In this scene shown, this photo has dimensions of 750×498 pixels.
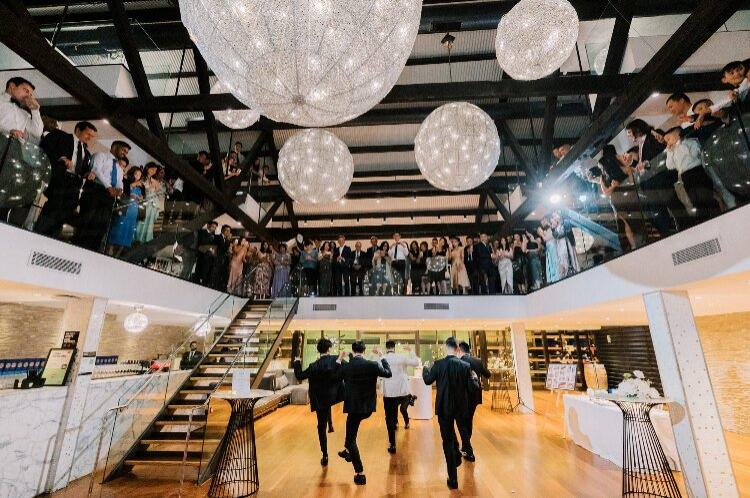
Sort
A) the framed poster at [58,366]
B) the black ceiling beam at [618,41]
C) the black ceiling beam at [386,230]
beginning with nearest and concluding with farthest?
1. the framed poster at [58,366]
2. the black ceiling beam at [618,41]
3. the black ceiling beam at [386,230]

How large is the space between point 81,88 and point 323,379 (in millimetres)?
5557

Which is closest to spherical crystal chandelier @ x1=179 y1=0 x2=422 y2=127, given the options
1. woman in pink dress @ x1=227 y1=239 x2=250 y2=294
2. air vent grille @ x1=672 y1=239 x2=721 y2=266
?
air vent grille @ x1=672 y1=239 x2=721 y2=266

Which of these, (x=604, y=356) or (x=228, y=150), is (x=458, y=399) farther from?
(x=604, y=356)

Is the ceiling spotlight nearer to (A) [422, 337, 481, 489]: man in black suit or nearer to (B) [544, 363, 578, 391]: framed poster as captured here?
(A) [422, 337, 481, 489]: man in black suit

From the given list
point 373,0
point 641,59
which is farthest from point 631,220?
point 373,0

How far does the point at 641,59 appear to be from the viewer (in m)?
6.79

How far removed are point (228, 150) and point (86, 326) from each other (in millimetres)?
7797

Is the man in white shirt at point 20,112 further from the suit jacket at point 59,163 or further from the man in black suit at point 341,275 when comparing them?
the man in black suit at point 341,275

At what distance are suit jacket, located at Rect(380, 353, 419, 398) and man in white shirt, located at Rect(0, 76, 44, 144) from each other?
558cm

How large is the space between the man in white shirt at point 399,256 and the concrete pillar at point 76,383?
6.85 m

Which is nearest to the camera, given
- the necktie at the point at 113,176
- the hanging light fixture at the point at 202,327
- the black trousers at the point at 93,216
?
the black trousers at the point at 93,216

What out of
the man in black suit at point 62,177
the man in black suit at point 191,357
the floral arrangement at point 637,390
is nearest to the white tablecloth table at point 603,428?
the floral arrangement at point 637,390

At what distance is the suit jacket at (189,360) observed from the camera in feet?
21.4

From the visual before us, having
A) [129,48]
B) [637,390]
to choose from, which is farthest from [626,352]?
[129,48]
